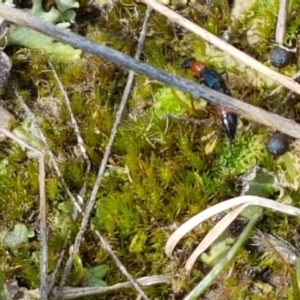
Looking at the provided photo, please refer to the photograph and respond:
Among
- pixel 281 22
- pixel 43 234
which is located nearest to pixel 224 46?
pixel 281 22

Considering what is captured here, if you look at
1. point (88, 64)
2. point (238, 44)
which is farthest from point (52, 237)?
point (238, 44)

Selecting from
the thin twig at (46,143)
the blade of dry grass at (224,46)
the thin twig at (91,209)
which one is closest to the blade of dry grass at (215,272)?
the thin twig at (91,209)

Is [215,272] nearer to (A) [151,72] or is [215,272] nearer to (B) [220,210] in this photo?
(B) [220,210]

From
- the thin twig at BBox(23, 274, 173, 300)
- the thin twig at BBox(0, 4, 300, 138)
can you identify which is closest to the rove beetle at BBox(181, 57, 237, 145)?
the thin twig at BBox(0, 4, 300, 138)

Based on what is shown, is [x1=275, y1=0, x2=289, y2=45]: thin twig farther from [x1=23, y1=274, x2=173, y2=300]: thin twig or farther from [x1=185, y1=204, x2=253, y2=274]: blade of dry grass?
Answer: [x1=23, y1=274, x2=173, y2=300]: thin twig

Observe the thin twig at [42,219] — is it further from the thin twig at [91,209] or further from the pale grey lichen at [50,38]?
the pale grey lichen at [50,38]

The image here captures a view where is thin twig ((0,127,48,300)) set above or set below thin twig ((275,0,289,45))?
below

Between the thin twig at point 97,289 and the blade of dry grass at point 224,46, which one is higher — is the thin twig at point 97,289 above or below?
below
